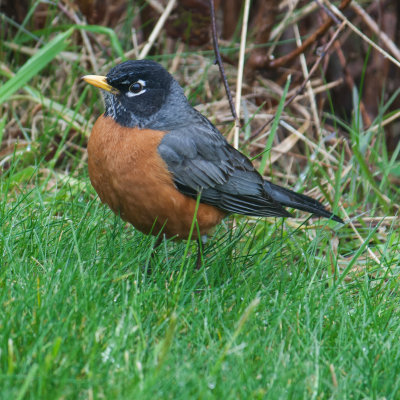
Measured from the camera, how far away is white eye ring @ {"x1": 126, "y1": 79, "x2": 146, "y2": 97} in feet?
11.5

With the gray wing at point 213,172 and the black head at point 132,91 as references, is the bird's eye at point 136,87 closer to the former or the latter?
the black head at point 132,91

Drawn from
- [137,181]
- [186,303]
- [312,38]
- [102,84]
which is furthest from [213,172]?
[312,38]

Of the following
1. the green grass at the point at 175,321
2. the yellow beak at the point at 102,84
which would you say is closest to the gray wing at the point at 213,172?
the green grass at the point at 175,321

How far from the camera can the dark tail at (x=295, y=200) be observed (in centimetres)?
371

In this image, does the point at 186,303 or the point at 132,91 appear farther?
the point at 132,91

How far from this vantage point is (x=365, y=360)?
240 centimetres

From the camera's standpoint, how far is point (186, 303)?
2.89 meters

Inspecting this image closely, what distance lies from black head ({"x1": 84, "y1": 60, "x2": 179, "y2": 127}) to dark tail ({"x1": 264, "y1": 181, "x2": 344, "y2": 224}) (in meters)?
0.79

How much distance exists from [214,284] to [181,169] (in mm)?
569

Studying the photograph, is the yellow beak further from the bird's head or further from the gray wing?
the gray wing

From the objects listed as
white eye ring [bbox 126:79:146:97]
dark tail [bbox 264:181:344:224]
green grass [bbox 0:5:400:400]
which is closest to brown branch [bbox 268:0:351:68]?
green grass [bbox 0:5:400:400]

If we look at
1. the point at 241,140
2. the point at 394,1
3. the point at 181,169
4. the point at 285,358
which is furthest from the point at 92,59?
the point at 285,358

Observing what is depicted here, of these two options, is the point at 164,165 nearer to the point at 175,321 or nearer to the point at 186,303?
the point at 186,303

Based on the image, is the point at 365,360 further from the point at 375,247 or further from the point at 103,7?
the point at 103,7
